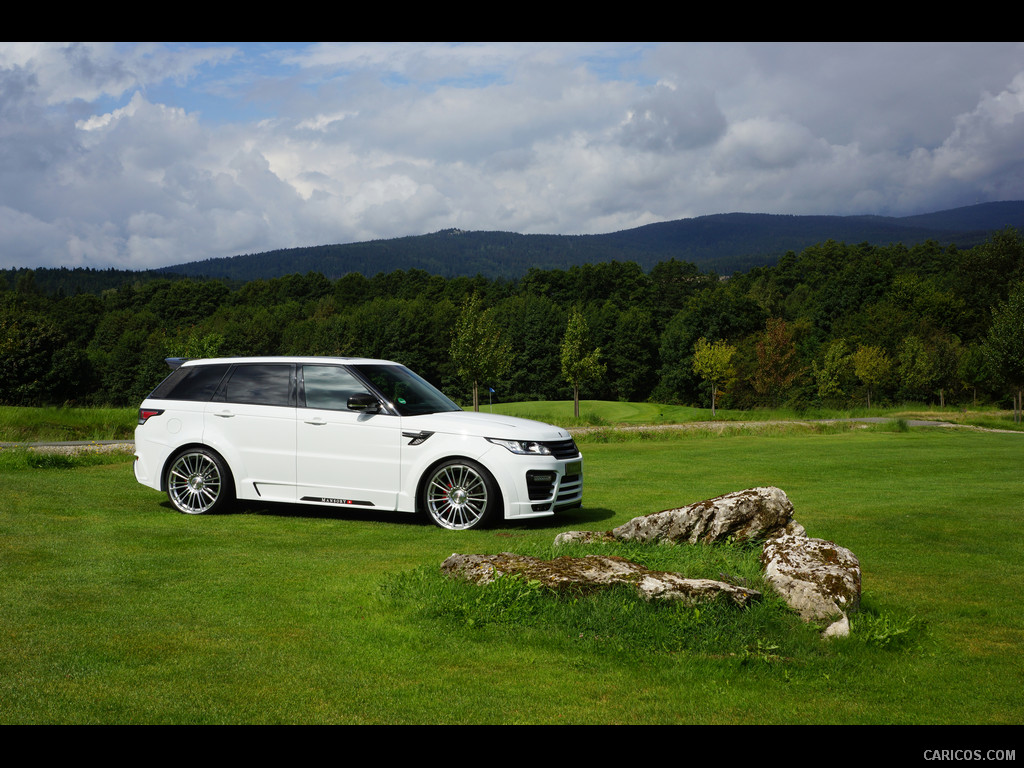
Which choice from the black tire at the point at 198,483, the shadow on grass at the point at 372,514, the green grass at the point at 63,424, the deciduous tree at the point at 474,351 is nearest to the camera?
→ the shadow on grass at the point at 372,514

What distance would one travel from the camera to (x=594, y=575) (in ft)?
Result: 20.0

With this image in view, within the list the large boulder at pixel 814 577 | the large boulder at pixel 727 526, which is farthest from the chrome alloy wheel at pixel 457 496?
the large boulder at pixel 814 577

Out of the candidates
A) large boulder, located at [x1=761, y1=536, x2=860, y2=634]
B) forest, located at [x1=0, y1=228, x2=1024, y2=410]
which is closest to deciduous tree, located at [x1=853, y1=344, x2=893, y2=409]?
forest, located at [x1=0, y1=228, x2=1024, y2=410]

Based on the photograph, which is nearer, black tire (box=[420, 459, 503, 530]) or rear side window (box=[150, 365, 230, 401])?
black tire (box=[420, 459, 503, 530])

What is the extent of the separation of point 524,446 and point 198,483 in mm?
4444

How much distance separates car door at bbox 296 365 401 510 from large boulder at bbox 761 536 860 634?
17.1ft

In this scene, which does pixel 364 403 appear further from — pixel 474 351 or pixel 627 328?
pixel 627 328

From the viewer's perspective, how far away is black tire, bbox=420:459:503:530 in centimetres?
1023

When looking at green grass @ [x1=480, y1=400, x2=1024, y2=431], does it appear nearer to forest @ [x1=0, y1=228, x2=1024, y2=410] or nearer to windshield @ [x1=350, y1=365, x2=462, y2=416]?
forest @ [x1=0, y1=228, x2=1024, y2=410]

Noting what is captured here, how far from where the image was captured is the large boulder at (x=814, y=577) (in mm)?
5879

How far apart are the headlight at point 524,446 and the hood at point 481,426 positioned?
51mm

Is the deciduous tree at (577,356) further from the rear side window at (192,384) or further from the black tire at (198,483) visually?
the black tire at (198,483)
